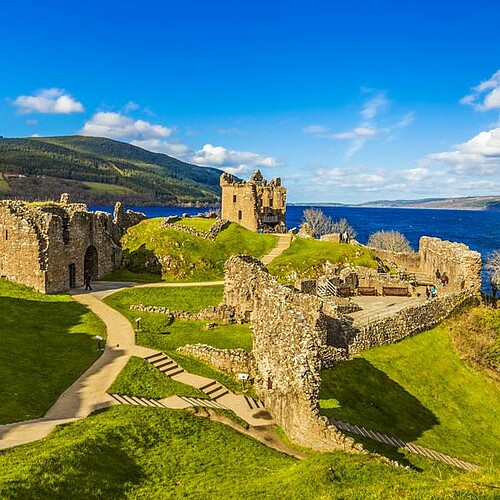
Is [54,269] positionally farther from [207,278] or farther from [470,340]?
[470,340]

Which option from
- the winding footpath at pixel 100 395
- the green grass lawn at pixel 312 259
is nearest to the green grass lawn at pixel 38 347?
the winding footpath at pixel 100 395

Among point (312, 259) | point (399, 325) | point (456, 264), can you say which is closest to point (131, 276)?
point (312, 259)

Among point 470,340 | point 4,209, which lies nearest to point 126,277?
point 4,209

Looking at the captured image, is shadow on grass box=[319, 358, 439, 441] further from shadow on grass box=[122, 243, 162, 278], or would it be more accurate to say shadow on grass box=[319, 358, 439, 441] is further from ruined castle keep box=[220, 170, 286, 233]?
ruined castle keep box=[220, 170, 286, 233]

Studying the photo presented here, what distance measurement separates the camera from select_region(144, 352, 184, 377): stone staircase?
27472 millimetres

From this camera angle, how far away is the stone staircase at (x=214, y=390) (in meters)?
25.5

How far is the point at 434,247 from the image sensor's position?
57688 millimetres

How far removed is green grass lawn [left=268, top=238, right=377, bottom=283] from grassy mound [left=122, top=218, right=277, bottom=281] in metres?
4.15

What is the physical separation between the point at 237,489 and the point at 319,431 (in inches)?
226

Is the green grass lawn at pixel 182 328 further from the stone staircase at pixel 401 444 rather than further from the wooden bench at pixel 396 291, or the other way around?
the wooden bench at pixel 396 291

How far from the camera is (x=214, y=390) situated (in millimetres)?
26078

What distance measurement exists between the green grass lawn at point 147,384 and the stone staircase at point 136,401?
33 cm

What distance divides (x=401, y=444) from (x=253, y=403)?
744cm

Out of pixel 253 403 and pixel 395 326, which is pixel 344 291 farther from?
pixel 253 403
